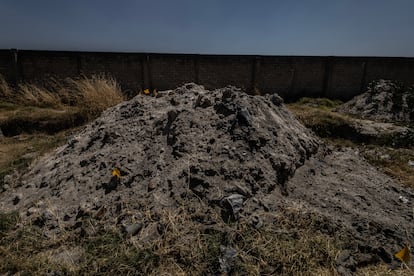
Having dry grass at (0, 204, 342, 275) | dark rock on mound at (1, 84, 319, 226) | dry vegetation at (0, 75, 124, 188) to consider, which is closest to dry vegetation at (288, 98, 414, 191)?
dark rock on mound at (1, 84, 319, 226)

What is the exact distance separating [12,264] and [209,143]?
5.93 feet

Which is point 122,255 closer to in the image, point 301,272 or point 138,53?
point 301,272

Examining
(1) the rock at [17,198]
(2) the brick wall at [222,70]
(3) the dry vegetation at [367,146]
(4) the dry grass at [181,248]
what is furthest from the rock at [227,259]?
(2) the brick wall at [222,70]

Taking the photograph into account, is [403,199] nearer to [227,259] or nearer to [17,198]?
[227,259]

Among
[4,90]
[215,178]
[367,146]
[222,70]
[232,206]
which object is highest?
[222,70]

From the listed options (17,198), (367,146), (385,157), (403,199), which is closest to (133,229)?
(17,198)

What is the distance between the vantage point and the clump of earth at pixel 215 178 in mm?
2406


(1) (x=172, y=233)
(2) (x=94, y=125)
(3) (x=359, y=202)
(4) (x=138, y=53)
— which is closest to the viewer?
(1) (x=172, y=233)

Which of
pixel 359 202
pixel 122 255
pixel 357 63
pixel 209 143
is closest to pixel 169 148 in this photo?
pixel 209 143

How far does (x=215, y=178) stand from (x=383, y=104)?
21.6ft

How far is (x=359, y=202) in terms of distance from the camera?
2752mm

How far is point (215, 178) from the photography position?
2.58 meters

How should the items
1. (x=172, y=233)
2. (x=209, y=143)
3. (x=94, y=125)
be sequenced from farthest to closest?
(x=94, y=125)
(x=209, y=143)
(x=172, y=233)

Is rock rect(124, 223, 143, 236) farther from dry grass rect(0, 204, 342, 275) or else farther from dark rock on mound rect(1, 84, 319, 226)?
dark rock on mound rect(1, 84, 319, 226)
